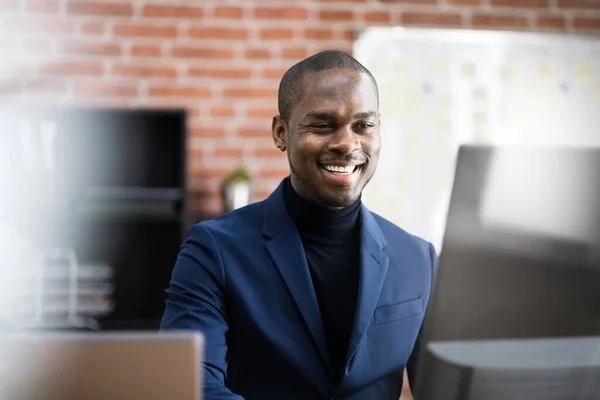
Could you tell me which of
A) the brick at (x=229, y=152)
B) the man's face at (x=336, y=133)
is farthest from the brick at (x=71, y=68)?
the man's face at (x=336, y=133)

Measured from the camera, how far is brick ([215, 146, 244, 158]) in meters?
3.36

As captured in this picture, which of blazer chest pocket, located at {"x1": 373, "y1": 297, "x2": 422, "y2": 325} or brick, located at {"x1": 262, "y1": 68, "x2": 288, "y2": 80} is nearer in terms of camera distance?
blazer chest pocket, located at {"x1": 373, "y1": 297, "x2": 422, "y2": 325}

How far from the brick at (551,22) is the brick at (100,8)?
1.95 meters

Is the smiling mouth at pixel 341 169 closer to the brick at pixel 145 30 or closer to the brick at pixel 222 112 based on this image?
the brick at pixel 222 112

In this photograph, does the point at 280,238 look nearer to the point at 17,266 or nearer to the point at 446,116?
the point at 17,266

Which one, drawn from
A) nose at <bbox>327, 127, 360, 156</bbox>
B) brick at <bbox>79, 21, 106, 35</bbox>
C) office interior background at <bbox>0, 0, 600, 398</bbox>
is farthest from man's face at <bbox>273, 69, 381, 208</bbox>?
brick at <bbox>79, 21, 106, 35</bbox>

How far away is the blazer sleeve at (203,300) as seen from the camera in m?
1.23

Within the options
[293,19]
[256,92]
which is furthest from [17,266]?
[293,19]

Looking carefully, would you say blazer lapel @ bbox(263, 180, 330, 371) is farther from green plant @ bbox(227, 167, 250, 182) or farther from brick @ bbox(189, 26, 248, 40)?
brick @ bbox(189, 26, 248, 40)

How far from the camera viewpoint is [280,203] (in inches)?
57.0

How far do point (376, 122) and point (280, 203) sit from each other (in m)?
0.25

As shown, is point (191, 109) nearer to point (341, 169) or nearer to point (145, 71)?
point (145, 71)

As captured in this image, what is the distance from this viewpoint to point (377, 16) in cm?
347

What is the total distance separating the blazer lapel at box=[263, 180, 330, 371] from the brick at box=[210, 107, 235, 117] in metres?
1.96
